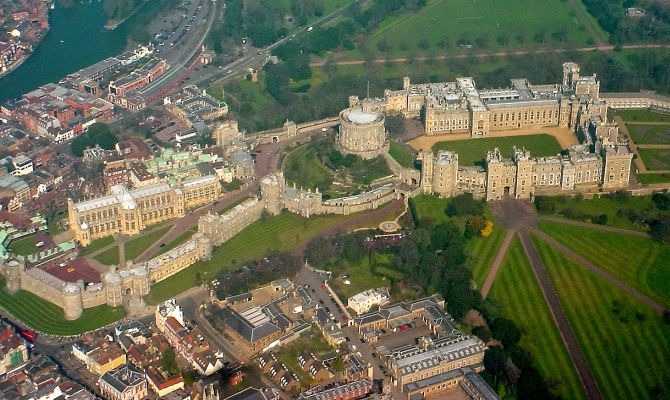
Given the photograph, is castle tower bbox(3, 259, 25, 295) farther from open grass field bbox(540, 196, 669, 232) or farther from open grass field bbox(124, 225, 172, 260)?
open grass field bbox(540, 196, 669, 232)

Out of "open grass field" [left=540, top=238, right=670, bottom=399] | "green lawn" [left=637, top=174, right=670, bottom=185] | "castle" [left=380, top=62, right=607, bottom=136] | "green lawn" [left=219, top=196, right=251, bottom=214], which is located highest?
"castle" [left=380, top=62, right=607, bottom=136]

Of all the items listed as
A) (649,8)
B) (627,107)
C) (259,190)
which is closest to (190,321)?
(259,190)

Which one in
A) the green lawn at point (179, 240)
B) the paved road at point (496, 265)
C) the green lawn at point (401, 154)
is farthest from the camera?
the green lawn at point (401, 154)

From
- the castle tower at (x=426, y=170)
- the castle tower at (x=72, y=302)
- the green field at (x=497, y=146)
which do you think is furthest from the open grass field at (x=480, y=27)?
the castle tower at (x=72, y=302)

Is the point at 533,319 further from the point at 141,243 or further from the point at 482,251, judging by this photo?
the point at 141,243

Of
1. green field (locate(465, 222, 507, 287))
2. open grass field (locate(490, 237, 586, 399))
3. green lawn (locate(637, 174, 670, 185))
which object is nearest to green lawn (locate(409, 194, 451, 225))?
green field (locate(465, 222, 507, 287))

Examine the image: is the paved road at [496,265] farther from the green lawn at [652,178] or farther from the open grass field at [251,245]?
the green lawn at [652,178]
